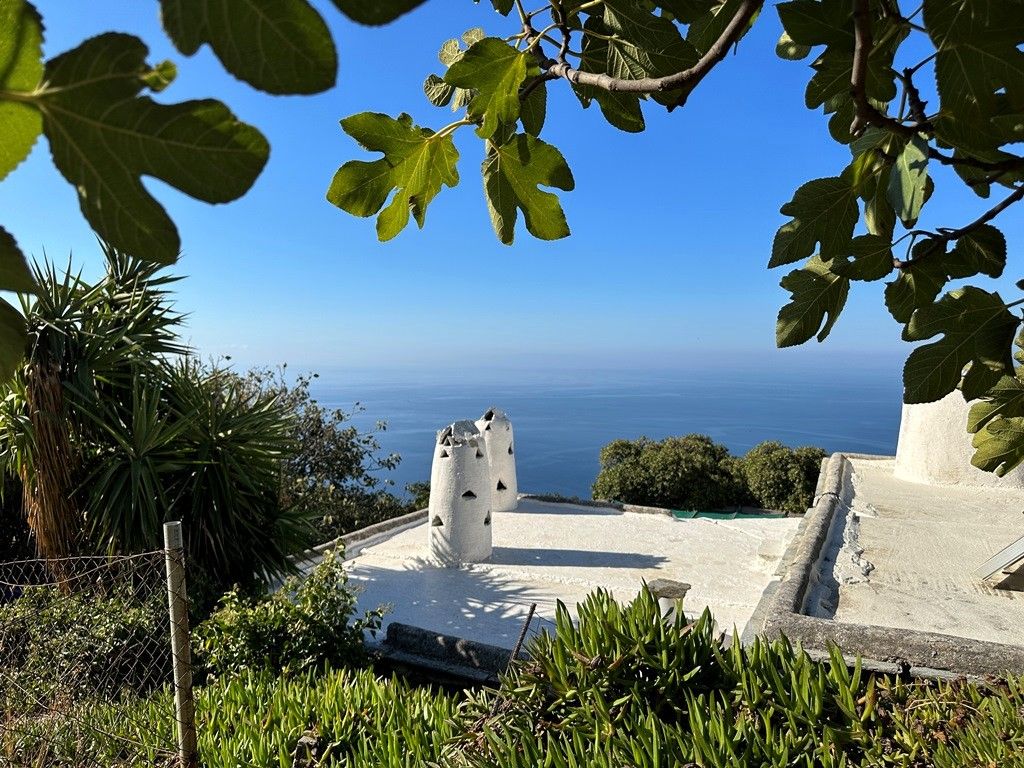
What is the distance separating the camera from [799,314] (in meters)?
0.82

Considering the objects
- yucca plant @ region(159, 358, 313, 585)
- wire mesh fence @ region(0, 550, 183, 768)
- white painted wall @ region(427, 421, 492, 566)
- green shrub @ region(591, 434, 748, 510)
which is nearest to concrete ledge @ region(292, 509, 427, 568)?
yucca plant @ region(159, 358, 313, 585)

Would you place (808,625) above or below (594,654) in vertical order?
below

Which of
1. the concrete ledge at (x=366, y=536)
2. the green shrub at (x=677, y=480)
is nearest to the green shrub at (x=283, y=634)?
the concrete ledge at (x=366, y=536)

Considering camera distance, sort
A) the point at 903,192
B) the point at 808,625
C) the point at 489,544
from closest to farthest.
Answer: the point at 903,192
the point at 808,625
the point at 489,544

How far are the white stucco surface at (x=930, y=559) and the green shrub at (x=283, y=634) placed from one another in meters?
3.43

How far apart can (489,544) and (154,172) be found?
7.31 meters

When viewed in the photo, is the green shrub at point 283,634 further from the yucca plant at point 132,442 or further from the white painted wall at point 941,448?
the white painted wall at point 941,448

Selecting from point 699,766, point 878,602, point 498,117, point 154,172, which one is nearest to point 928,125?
point 498,117

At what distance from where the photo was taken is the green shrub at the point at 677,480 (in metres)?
12.3

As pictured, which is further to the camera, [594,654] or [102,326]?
[102,326]

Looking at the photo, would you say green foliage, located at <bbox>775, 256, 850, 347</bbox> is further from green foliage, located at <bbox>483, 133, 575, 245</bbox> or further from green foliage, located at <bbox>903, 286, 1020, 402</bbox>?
green foliage, located at <bbox>483, 133, 575, 245</bbox>

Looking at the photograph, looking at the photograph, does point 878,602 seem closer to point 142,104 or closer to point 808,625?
point 808,625

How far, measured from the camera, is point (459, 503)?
7125mm

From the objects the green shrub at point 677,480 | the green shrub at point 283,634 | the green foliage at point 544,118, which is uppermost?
the green foliage at point 544,118
